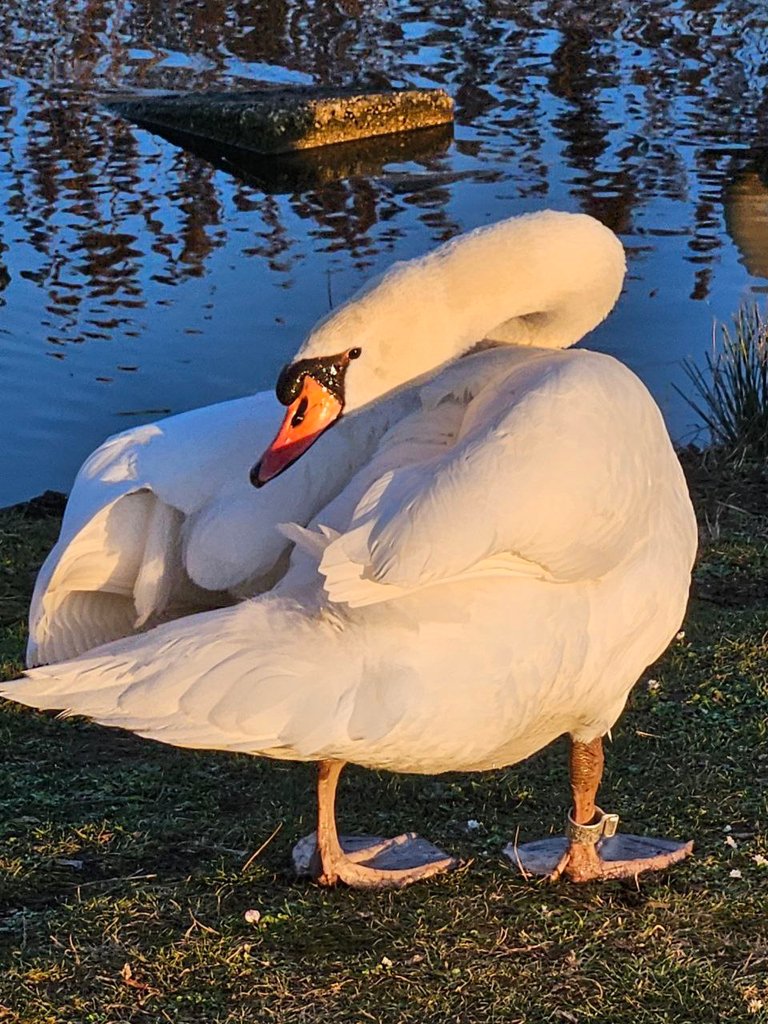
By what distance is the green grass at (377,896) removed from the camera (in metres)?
3.22

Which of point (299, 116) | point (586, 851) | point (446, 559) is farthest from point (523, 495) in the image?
point (299, 116)

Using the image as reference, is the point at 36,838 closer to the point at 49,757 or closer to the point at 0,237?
the point at 49,757

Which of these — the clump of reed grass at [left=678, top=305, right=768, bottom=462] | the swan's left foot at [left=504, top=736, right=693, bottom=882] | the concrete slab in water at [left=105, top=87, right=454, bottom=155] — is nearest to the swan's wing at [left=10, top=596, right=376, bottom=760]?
the swan's left foot at [left=504, top=736, right=693, bottom=882]

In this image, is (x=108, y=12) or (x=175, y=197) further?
(x=108, y=12)

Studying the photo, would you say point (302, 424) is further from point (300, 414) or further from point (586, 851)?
point (586, 851)

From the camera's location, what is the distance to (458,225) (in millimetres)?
10984

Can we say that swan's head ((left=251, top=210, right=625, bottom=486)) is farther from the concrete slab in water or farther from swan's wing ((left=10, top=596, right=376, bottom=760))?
the concrete slab in water

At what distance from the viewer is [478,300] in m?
3.45

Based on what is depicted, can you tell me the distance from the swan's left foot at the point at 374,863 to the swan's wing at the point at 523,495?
94 centimetres

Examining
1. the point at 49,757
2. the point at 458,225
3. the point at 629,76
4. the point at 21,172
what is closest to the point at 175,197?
the point at 21,172

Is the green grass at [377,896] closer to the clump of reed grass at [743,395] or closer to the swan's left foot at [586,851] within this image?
the swan's left foot at [586,851]

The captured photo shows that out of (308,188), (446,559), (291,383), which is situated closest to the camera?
(446,559)

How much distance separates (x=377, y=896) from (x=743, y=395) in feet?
13.5

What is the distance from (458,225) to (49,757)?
23.7ft
